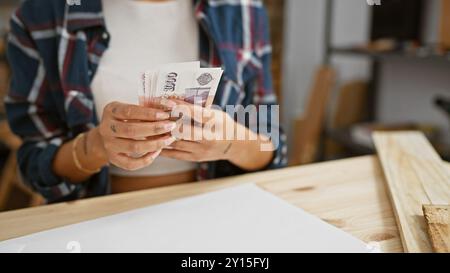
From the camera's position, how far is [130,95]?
560mm

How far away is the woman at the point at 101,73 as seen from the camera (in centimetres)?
71

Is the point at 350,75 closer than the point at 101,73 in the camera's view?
No

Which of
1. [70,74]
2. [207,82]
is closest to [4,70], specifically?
[70,74]

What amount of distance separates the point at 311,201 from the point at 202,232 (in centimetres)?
18

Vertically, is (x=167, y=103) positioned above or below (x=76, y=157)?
above

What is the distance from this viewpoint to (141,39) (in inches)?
28.4

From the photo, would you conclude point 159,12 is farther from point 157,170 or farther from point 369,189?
point 369,189

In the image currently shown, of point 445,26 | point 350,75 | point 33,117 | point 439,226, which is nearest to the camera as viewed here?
point 439,226

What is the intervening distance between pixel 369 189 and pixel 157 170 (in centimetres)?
37

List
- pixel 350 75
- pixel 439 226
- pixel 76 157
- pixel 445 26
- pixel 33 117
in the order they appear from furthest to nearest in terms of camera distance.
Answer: pixel 350 75, pixel 445 26, pixel 33 117, pixel 76 157, pixel 439 226

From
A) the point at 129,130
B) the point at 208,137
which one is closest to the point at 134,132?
Answer: the point at 129,130


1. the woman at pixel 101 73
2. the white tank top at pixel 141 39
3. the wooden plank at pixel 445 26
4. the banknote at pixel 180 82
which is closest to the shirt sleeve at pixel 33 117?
the woman at pixel 101 73

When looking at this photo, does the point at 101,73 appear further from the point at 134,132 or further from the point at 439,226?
the point at 439,226

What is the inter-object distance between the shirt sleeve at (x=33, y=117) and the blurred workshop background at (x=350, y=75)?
716mm
